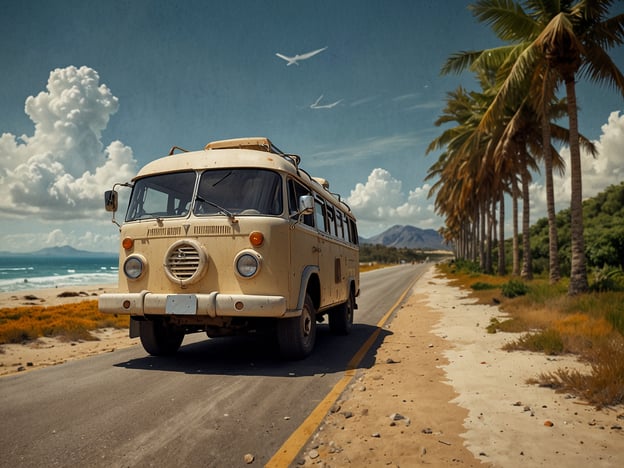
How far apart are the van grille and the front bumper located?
0.31 m

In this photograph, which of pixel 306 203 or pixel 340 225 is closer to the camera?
pixel 306 203

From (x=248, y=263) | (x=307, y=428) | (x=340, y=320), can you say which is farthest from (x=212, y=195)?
(x=340, y=320)

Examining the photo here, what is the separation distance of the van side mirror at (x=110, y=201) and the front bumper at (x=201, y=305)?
1508 millimetres

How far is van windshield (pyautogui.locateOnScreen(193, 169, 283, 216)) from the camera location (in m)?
6.15

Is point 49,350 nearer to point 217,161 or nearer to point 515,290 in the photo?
→ point 217,161

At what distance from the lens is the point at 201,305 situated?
5750 mm

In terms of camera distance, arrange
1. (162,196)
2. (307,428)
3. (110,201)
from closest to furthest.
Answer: (307,428) → (162,196) → (110,201)

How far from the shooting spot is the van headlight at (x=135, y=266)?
6207mm

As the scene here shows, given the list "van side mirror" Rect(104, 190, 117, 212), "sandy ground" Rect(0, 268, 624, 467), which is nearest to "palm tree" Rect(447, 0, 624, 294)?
"sandy ground" Rect(0, 268, 624, 467)

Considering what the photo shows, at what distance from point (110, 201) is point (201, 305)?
248 centimetres

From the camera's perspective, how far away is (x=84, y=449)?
11.3ft

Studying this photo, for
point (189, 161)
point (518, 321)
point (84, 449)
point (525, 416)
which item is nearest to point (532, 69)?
point (518, 321)

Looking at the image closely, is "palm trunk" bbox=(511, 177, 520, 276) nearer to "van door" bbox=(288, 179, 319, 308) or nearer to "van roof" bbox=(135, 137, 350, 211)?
"van door" bbox=(288, 179, 319, 308)

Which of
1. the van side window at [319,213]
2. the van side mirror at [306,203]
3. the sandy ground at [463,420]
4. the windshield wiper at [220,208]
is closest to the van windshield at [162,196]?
the windshield wiper at [220,208]
